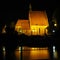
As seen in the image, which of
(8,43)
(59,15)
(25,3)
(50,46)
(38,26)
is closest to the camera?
(50,46)

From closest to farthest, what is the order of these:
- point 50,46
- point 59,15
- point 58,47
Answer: point 50,46 < point 58,47 < point 59,15

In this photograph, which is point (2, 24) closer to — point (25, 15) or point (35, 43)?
point (25, 15)

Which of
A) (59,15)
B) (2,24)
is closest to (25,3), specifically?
(2,24)

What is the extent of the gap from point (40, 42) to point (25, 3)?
5517 cm

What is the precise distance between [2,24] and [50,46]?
41414mm

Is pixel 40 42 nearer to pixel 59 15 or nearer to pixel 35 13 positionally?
pixel 59 15

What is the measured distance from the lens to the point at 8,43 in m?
18.7

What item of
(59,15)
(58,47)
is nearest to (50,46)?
(58,47)

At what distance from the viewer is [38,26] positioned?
66.6 m

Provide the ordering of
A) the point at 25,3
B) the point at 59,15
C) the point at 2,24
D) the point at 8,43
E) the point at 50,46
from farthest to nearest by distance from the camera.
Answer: the point at 25,3 → the point at 2,24 → the point at 59,15 → the point at 8,43 → the point at 50,46

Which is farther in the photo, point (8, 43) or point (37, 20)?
point (37, 20)

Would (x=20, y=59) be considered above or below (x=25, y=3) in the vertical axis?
below

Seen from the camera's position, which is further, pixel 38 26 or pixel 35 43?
pixel 38 26

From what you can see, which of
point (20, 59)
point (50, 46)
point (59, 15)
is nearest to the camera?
point (20, 59)
